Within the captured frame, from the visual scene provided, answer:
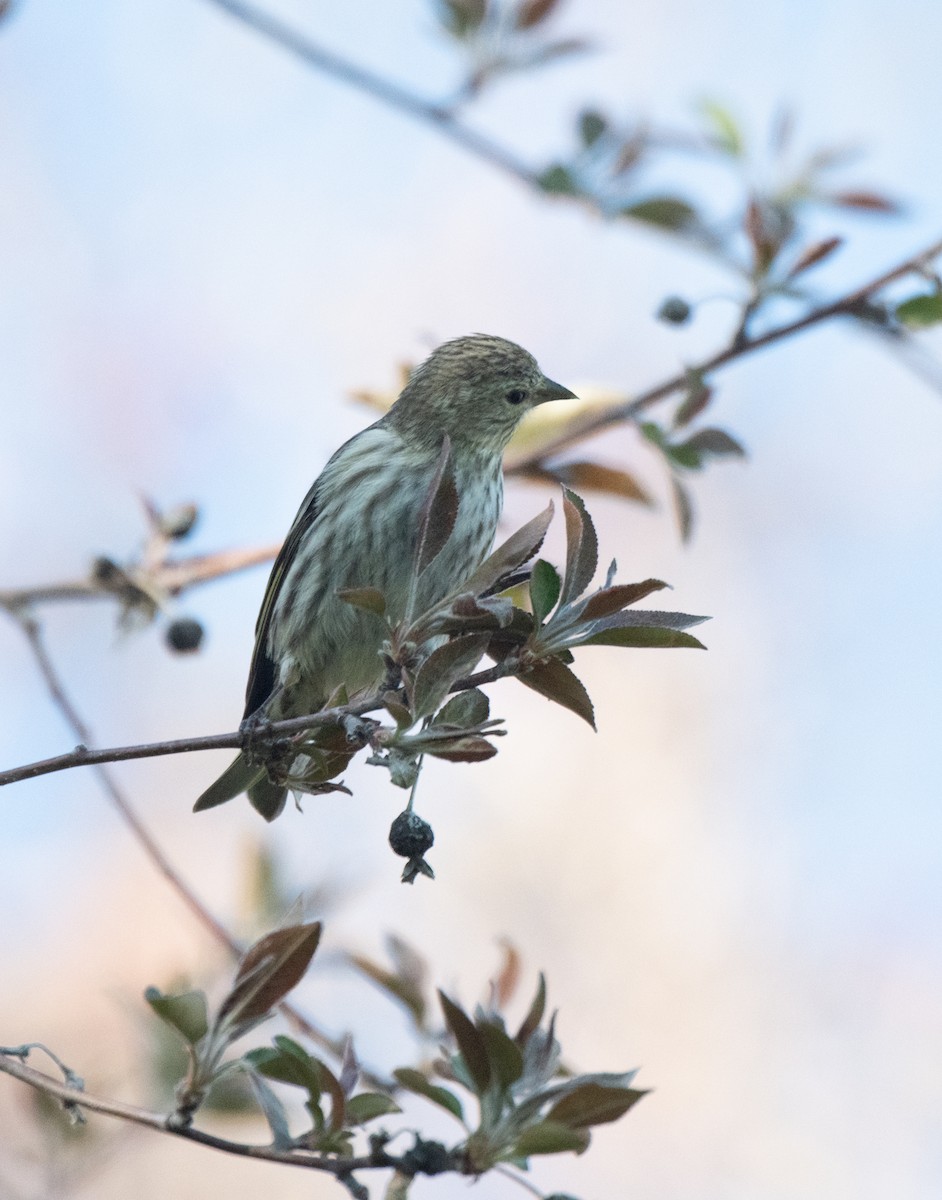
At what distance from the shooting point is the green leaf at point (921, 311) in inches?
144

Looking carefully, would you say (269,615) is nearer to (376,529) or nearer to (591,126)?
(376,529)

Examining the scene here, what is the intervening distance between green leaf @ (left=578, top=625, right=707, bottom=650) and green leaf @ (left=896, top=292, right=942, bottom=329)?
5.80ft

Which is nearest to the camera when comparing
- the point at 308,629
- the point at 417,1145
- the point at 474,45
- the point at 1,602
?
the point at 417,1145

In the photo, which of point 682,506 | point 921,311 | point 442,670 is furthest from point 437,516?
point 921,311

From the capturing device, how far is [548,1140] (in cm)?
201

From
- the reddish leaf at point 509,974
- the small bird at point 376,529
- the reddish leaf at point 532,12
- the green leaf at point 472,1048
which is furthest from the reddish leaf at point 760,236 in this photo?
the green leaf at point 472,1048

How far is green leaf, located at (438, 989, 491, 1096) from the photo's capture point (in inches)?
81.4

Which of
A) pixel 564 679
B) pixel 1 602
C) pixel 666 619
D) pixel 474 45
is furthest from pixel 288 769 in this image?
pixel 474 45

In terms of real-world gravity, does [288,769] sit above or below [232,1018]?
above

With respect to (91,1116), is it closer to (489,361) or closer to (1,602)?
(1,602)

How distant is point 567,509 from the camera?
7.92 feet

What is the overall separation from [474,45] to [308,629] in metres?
2.08

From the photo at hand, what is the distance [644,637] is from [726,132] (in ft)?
9.38

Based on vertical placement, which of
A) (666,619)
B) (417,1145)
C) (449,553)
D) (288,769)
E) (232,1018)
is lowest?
(417,1145)
